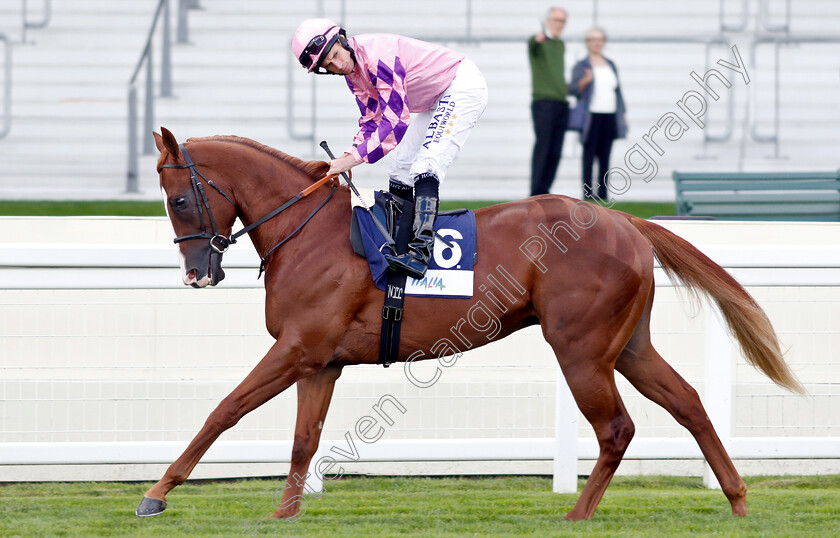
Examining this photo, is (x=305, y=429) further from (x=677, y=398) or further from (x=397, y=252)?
(x=677, y=398)

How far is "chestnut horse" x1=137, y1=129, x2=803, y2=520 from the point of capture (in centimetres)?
373

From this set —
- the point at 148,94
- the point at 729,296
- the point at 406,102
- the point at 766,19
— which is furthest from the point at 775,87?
the point at 406,102

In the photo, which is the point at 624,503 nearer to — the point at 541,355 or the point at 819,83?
the point at 541,355

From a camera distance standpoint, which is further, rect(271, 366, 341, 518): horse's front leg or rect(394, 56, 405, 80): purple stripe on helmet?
rect(271, 366, 341, 518): horse's front leg

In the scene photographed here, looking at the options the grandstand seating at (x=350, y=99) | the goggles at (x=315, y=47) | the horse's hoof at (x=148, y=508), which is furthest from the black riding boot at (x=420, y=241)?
the grandstand seating at (x=350, y=99)

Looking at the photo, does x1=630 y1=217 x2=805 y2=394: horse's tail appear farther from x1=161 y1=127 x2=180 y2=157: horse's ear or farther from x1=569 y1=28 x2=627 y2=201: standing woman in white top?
x1=569 y1=28 x2=627 y2=201: standing woman in white top

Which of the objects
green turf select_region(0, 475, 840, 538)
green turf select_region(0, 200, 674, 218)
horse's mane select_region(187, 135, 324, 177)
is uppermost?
horse's mane select_region(187, 135, 324, 177)

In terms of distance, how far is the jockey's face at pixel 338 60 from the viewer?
3.69 meters

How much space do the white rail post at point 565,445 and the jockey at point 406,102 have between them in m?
1.03

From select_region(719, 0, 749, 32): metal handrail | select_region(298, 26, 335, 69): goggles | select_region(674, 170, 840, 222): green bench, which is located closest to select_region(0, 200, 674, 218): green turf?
select_region(674, 170, 840, 222): green bench

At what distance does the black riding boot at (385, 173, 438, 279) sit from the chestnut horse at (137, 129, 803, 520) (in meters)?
0.12

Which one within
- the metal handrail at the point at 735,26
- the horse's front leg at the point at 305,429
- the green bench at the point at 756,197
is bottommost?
the horse's front leg at the point at 305,429

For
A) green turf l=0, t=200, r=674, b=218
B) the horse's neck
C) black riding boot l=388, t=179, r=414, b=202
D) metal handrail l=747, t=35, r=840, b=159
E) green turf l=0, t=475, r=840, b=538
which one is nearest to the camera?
green turf l=0, t=475, r=840, b=538

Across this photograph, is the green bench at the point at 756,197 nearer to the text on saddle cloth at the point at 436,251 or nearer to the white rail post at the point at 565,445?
the white rail post at the point at 565,445
